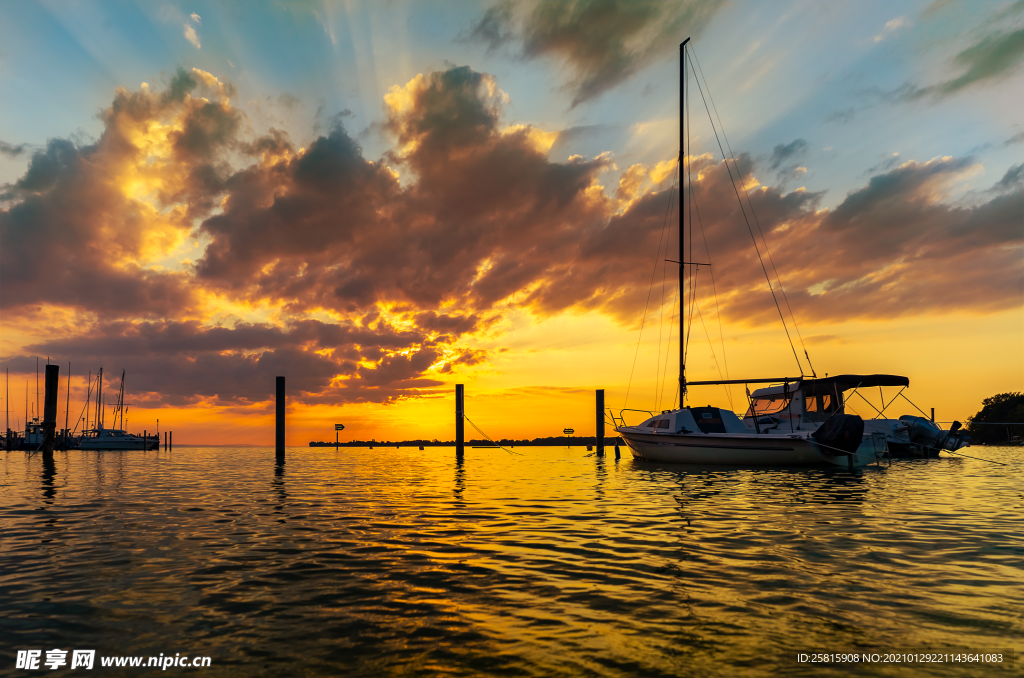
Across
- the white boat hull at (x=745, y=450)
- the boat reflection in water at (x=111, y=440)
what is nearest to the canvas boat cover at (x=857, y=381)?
the white boat hull at (x=745, y=450)

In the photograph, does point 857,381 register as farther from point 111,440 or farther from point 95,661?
point 111,440

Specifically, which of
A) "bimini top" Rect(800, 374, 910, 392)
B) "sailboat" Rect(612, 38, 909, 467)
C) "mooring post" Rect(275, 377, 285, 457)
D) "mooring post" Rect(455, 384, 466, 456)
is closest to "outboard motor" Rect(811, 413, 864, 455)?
"sailboat" Rect(612, 38, 909, 467)

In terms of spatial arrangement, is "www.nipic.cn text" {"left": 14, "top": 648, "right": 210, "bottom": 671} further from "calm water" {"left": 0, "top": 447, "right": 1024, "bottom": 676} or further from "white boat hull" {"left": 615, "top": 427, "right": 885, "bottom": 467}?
"white boat hull" {"left": 615, "top": 427, "right": 885, "bottom": 467}

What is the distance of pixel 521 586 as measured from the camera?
7520 millimetres

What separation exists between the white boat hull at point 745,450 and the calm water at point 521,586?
12287 millimetres

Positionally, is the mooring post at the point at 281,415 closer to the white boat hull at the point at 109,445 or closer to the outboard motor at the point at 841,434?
the outboard motor at the point at 841,434

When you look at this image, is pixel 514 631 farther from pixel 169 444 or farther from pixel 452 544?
pixel 169 444

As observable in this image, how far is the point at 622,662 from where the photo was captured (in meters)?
4.97

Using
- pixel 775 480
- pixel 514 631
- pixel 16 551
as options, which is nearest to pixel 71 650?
pixel 514 631

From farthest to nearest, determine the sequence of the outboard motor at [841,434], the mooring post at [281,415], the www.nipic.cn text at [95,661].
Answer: the mooring post at [281,415], the outboard motor at [841,434], the www.nipic.cn text at [95,661]

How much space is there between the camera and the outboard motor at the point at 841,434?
27.0m

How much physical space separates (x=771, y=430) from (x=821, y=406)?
320 centimetres

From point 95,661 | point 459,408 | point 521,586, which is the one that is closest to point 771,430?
point 459,408

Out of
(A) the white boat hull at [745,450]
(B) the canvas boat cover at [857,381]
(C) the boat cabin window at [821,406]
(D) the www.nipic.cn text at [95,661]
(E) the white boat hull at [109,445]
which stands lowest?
(E) the white boat hull at [109,445]
